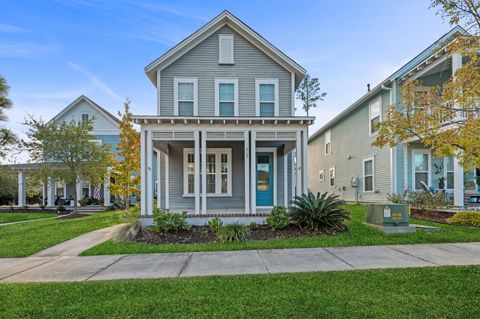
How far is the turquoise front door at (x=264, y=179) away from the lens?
1262 cm

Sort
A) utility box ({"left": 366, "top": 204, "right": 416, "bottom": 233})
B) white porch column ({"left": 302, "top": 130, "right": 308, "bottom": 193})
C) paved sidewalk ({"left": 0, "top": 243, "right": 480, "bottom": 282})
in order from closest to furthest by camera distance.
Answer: paved sidewalk ({"left": 0, "top": 243, "right": 480, "bottom": 282}), utility box ({"left": 366, "top": 204, "right": 416, "bottom": 233}), white porch column ({"left": 302, "top": 130, "right": 308, "bottom": 193})

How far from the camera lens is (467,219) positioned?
982 cm

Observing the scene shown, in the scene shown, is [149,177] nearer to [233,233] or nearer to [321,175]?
[233,233]

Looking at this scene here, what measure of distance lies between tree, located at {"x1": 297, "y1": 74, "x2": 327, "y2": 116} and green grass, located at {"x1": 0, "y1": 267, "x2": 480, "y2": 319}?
2993 cm

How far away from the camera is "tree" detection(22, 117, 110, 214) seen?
15.9 m

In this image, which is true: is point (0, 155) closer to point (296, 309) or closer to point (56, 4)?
point (56, 4)

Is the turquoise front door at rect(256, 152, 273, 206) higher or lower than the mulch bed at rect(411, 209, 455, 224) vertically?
higher

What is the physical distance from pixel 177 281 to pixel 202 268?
→ 907 mm

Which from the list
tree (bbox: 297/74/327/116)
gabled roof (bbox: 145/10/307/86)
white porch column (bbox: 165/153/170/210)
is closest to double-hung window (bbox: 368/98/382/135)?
gabled roof (bbox: 145/10/307/86)

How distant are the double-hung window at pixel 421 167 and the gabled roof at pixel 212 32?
7138 mm

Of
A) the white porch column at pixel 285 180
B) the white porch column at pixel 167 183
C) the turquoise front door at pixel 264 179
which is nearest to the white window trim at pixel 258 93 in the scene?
the turquoise front door at pixel 264 179

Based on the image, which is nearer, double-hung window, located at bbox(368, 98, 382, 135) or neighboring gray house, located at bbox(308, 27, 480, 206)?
neighboring gray house, located at bbox(308, 27, 480, 206)

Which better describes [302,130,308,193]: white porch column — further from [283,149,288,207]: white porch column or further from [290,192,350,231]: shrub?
[283,149,288,207]: white porch column

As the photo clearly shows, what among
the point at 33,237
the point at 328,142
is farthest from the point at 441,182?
the point at 33,237
